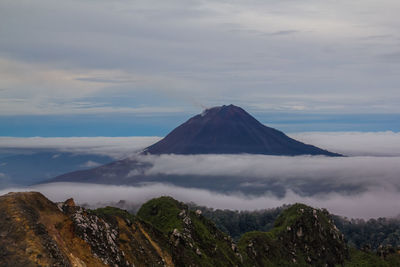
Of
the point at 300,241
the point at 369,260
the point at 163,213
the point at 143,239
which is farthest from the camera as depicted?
the point at 369,260

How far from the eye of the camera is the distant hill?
3319cm

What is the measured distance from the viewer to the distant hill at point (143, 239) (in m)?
33.2

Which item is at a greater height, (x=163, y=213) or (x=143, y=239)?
(x=143, y=239)

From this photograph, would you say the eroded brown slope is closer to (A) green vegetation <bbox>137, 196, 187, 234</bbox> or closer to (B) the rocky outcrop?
(A) green vegetation <bbox>137, 196, 187, 234</bbox>

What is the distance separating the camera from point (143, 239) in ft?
170

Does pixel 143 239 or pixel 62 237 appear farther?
pixel 143 239

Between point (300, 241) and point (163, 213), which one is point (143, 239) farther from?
point (300, 241)

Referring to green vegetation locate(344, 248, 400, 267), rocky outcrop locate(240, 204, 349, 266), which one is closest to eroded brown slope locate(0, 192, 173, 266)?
rocky outcrop locate(240, 204, 349, 266)

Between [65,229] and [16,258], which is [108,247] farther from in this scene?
[16,258]

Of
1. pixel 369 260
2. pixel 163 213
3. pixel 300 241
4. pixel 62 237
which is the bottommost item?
pixel 369 260

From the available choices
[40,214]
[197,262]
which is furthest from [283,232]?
[40,214]

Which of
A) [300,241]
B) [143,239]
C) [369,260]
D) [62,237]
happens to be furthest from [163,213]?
[369,260]

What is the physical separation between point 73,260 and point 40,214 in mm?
5725

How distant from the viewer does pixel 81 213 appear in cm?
4300
